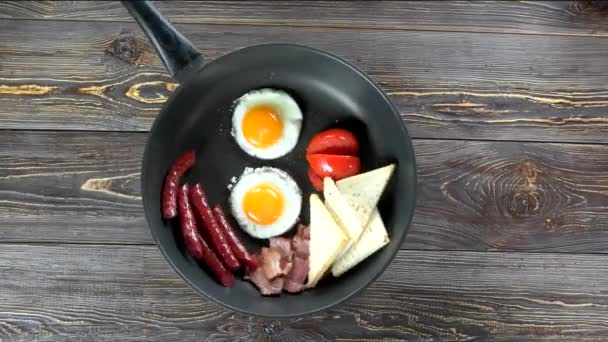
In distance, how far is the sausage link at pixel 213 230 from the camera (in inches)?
65.4

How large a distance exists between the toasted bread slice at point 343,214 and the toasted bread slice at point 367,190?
2cm

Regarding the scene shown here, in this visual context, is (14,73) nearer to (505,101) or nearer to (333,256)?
(333,256)

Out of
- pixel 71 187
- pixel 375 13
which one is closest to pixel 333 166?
pixel 375 13

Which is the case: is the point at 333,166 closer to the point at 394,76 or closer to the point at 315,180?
the point at 315,180

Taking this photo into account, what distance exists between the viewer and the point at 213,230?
167 cm

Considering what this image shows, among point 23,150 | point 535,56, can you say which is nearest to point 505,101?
point 535,56

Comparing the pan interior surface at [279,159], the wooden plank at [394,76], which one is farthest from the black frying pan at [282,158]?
the wooden plank at [394,76]

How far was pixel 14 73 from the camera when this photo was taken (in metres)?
1.75

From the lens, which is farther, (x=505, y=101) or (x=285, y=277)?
(x=505, y=101)

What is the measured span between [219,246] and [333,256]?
0.29 meters

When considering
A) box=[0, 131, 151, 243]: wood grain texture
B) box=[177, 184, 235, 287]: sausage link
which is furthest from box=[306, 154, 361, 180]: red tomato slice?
box=[0, 131, 151, 243]: wood grain texture

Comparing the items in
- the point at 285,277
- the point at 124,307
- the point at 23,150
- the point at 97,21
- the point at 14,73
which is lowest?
the point at 124,307

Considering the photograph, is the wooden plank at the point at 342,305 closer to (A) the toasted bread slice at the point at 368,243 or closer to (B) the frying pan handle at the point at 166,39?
(A) the toasted bread slice at the point at 368,243

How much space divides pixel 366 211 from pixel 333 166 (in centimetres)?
14
